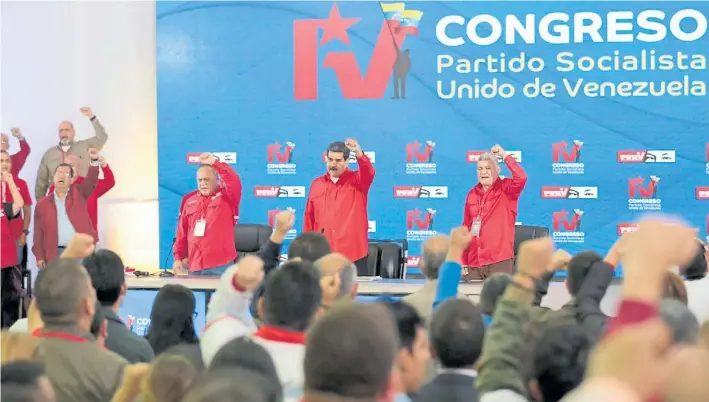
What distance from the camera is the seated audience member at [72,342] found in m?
2.10

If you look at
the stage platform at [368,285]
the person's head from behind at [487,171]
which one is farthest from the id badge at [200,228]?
the person's head from behind at [487,171]

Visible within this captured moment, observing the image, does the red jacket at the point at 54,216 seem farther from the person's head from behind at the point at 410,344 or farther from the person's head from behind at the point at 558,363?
the person's head from behind at the point at 558,363

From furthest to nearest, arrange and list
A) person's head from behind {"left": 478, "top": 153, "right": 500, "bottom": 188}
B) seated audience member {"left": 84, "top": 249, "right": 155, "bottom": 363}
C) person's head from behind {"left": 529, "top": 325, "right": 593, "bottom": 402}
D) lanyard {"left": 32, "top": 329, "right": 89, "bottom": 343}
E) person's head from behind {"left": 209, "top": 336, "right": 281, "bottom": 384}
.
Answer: person's head from behind {"left": 478, "top": 153, "right": 500, "bottom": 188} → seated audience member {"left": 84, "top": 249, "right": 155, "bottom": 363} → lanyard {"left": 32, "top": 329, "right": 89, "bottom": 343} → person's head from behind {"left": 529, "top": 325, "right": 593, "bottom": 402} → person's head from behind {"left": 209, "top": 336, "right": 281, "bottom": 384}

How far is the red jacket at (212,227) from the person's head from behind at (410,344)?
469 cm

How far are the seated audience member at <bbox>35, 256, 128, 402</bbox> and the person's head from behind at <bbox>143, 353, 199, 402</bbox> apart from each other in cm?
58

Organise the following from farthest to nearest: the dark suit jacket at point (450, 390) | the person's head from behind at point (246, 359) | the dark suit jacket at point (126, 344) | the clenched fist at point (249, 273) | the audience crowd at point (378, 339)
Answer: the dark suit jacket at point (126, 344), the clenched fist at point (249, 273), the dark suit jacket at point (450, 390), the person's head from behind at point (246, 359), the audience crowd at point (378, 339)

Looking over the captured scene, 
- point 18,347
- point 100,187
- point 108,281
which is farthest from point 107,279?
point 100,187

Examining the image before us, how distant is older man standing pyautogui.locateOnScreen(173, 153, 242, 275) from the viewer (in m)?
6.74

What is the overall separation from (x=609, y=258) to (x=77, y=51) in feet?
27.1

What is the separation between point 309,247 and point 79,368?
4.81 ft

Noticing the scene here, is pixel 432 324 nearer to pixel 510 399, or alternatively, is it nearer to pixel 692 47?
pixel 510 399

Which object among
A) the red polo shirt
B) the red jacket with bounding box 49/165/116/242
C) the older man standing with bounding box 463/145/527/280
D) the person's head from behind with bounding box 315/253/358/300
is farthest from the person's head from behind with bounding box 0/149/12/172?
the person's head from behind with bounding box 315/253/358/300

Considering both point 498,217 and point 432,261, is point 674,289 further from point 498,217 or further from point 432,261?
point 498,217

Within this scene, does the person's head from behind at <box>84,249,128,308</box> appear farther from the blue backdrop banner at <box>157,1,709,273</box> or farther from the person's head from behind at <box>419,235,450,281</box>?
the blue backdrop banner at <box>157,1,709,273</box>
